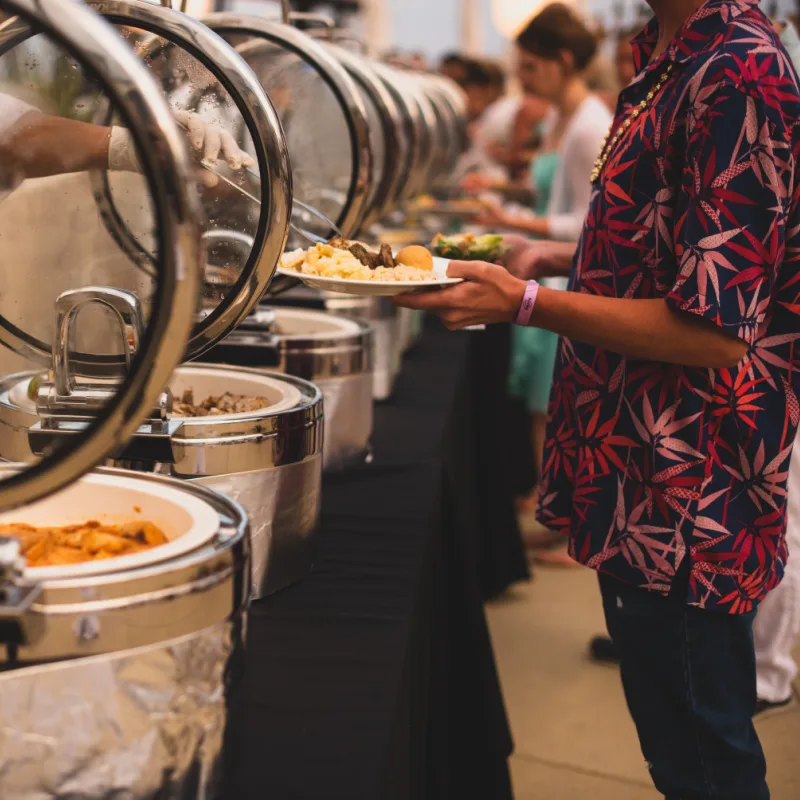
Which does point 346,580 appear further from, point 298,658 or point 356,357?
point 356,357

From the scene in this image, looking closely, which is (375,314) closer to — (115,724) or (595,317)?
(595,317)

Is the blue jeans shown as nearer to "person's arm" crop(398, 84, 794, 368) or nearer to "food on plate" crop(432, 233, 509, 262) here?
"person's arm" crop(398, 84, 794, 368)

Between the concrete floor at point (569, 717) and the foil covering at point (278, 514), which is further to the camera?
the concrete floor at point (569, 717)

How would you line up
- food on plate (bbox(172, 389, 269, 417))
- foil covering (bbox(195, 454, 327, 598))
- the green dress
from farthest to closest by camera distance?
the green dress → food on plate (bbox(172, 389, 269, 417)) → foil covering (bbox(195, 454, 327, 598))

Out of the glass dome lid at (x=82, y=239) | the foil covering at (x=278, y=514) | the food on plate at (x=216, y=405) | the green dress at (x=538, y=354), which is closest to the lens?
the glass dome lid at (x=82, y=239)

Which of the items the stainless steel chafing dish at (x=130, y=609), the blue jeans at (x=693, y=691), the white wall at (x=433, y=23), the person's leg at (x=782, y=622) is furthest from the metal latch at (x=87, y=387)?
the white wall at (x=433, y=23)

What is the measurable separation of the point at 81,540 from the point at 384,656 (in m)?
0.28

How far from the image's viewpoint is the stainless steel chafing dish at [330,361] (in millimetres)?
1337

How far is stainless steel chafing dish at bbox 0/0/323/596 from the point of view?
90 cm

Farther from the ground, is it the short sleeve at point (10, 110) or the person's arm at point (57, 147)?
the short sleeve at point (10, 110)

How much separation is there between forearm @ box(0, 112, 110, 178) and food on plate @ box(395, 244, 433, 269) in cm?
50

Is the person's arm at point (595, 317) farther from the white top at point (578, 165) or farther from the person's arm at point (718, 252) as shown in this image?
the white top at point (578, 165)

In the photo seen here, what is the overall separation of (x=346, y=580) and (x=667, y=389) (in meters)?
0.39

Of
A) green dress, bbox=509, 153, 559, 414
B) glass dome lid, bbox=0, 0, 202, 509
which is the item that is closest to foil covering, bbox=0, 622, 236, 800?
glass dome lid, bbox=0, 0, 202, 509
